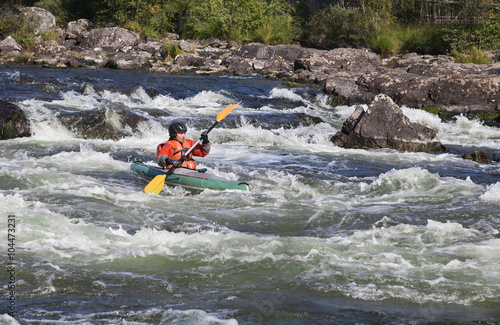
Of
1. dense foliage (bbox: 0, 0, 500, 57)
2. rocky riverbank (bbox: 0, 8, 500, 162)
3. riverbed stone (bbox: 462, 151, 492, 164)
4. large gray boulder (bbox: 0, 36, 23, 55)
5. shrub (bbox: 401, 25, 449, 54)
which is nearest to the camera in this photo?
riverbed stone (bbox: 462, 151, 492, 164)

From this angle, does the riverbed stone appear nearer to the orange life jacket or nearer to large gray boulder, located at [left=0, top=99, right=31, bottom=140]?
the orange life jacket

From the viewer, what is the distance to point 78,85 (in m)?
13.3

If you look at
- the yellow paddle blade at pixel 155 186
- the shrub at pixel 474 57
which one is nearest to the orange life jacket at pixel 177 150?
the yellow paddle blade at pixel 155 186

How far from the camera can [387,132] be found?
8.97 m

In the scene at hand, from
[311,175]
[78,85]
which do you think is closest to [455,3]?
[78,85]

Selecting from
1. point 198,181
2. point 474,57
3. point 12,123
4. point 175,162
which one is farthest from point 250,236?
point 474,57

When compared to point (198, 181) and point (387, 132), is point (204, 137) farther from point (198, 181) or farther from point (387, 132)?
point (387, 132)

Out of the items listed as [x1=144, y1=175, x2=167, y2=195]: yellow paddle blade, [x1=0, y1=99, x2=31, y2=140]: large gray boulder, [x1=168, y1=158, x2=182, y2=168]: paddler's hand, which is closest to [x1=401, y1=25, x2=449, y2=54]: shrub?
[x1=0, y1=99, x2=31, y2=140]: large gray boulder

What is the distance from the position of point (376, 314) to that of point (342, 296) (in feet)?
1.00

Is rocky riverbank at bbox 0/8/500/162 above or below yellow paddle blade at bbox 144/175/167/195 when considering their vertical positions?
above

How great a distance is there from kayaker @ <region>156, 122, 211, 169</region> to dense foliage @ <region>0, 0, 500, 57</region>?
14765 mm

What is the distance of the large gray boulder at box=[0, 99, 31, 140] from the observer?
8750 mm

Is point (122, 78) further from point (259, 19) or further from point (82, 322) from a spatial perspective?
point (82, 322)

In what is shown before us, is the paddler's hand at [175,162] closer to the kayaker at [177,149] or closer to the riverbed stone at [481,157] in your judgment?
the kayaker at [177,149]
